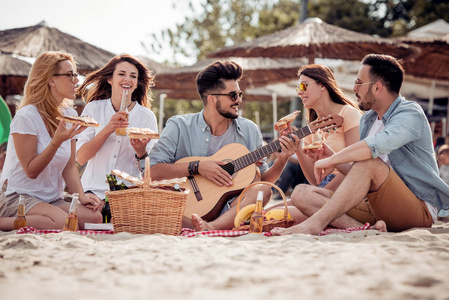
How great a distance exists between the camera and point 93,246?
335 centimetres

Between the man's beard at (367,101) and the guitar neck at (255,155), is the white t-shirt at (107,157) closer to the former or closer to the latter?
the guitar neck at (255,155)

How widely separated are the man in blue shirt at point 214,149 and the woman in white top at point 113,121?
301 mm

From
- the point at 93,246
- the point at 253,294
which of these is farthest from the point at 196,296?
the point at 93,246

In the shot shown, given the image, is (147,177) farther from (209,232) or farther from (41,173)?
(41,173)

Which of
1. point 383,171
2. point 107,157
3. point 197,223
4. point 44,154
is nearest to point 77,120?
point 44,154

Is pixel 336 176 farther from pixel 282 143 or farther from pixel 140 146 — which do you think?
pixel 140 146

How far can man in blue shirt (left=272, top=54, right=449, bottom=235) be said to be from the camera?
399cm

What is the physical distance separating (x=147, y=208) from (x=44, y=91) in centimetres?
193

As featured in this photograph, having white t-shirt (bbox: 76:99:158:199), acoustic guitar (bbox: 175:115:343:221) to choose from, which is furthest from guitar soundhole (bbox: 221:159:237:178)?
white t-shirt (bbox: 76:99:158:199)

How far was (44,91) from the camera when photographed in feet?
16.8

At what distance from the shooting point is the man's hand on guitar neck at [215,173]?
493cm

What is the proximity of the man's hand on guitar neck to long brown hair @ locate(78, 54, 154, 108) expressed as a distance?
1.35m

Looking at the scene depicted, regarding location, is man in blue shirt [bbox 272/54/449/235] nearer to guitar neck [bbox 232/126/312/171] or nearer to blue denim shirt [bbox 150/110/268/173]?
guitar neck [bbox 232/126/312/171]

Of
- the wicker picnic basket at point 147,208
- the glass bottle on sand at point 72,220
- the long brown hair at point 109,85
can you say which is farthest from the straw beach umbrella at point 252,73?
the wicker picnic basket at point 147,208
